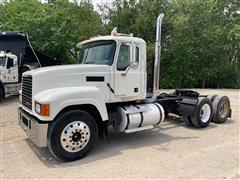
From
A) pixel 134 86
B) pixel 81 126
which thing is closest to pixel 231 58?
pixel 134 86

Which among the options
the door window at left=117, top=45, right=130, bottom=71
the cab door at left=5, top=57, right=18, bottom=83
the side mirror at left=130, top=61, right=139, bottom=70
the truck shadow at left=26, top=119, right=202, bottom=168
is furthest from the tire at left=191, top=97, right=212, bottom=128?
the cab door at left=5, top=57, right=18, bottom=83

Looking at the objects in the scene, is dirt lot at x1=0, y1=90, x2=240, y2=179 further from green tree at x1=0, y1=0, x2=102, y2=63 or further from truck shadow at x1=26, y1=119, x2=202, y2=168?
green tree at x1=0, y1=0, x2=102, y2=63

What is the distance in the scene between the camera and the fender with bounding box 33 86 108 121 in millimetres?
4545

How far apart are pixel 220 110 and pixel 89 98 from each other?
4.65 meters

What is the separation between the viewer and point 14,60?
1228cm

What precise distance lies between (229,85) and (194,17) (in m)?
7.98

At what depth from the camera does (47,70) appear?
193 inches

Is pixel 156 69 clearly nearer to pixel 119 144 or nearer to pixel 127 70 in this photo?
pixel 127 70

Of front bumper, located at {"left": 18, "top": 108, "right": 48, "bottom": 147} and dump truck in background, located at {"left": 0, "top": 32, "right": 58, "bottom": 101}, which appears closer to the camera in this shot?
front bumper, located at {"left": 18, "top": 108, "right": 48, "bottom": 147}

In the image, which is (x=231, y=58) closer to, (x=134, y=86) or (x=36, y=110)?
(x=134, y=86)

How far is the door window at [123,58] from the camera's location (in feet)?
18.1

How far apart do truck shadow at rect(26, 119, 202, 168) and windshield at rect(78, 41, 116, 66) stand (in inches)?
71.4

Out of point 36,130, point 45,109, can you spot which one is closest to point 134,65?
point 45,109

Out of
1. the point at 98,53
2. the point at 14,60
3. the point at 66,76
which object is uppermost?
the point at 14,60
